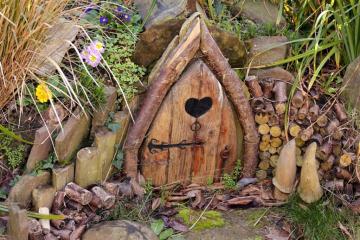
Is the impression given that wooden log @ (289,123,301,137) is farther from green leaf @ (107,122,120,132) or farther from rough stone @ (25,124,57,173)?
rough stone @ (25,124,57,173)

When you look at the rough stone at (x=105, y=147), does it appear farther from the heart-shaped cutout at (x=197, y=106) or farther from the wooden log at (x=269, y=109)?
the wooden log at (x=269, y=109)

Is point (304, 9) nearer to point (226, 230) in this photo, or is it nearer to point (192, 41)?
point (192, 41)

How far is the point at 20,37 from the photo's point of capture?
4.00 metres

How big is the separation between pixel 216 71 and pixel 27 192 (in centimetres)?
134

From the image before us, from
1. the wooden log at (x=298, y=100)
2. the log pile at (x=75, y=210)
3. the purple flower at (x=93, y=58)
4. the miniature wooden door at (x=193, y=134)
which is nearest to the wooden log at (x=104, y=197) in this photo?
the log pile at (x=75, y=210)

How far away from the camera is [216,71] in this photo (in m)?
4.28

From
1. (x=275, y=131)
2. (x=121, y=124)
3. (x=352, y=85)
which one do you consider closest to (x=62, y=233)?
(x=121, y=124)

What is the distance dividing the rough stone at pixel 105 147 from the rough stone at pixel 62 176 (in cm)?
20

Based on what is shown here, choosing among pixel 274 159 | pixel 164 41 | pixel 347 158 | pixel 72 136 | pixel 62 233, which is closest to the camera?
pixel 62 233

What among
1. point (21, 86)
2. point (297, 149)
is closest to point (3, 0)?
point (21, 86)

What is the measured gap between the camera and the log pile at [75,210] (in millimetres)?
3928

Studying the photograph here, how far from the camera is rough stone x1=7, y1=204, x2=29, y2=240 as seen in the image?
3.62 m

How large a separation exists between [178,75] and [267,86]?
0.63 m

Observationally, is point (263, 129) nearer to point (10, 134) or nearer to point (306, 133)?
point (306, 133)
